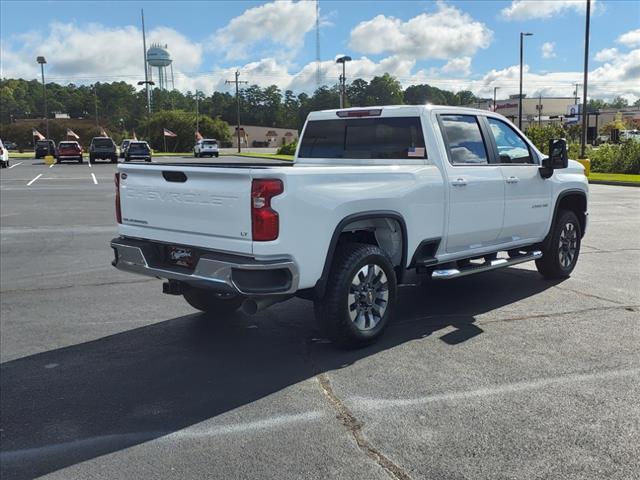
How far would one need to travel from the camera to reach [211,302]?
20.7 feet

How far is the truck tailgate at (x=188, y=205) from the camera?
4480 millimetres

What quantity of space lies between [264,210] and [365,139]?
227cm

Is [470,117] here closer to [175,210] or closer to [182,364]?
[175,210]

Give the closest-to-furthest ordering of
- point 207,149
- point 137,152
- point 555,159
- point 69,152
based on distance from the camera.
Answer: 1. point 555,159
2. point 137,152
3. point 69,152
4. point 207,149

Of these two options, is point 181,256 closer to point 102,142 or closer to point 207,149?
point 102,142

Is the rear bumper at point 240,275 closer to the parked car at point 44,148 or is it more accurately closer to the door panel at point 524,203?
the door panel at point 524,203

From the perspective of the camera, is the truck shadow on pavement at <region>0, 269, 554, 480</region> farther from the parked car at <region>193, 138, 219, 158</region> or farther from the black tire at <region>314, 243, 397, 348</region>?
the parked car at <region>193, 138, 219, 158</region>

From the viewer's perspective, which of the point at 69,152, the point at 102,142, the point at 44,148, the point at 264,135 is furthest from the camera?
the point at 264,135

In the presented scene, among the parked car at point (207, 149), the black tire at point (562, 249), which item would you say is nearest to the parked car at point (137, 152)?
the parked car at point (207, 149)

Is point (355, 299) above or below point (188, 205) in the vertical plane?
below

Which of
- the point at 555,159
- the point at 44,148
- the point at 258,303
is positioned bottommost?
the point at 258,303

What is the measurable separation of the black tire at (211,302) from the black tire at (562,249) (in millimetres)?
3733

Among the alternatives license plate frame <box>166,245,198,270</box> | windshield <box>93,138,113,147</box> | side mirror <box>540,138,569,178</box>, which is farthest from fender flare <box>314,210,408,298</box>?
windshield <box>93,138,113,147</box>

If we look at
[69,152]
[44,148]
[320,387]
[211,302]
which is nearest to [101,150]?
[69,152]
